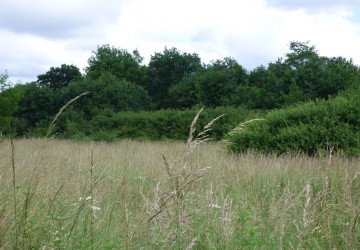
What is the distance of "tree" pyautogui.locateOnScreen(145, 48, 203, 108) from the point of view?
39.9 meters

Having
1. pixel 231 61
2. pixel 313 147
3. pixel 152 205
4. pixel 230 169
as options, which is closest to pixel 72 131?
pixel 231 61

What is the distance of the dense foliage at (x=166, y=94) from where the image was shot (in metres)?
22.7

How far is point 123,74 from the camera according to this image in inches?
1882

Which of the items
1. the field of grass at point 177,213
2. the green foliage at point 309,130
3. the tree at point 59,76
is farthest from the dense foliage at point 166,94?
the field of grass at point 177,213

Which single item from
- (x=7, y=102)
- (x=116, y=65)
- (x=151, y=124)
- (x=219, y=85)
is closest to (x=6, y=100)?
(x=7, y=102)

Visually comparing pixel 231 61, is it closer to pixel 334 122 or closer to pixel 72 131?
pixel 72 131

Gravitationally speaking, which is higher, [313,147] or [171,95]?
[171,95]

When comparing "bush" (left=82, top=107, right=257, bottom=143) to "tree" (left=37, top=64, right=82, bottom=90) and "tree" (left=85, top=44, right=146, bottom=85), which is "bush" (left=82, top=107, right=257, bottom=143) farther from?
"tree" (left=85, top=44, right=146, bottom=85)

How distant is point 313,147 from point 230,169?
12.9 ft

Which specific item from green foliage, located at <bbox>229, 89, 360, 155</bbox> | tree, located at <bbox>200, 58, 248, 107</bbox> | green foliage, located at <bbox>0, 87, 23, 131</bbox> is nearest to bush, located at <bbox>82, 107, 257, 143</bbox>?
green foliage, located at <bbox>0, 87, 23, 131</bbox>

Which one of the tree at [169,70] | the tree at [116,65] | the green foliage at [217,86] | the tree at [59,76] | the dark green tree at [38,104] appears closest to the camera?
the green foliage at [217,86]

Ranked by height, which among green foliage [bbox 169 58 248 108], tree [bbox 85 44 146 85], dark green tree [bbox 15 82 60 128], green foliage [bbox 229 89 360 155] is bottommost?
green foliage [bbox 229 89 360 155]

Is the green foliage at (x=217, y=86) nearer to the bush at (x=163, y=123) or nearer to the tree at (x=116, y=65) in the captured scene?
the bush at (x=163, y=123)

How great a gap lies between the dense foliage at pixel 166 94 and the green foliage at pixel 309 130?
538cm
